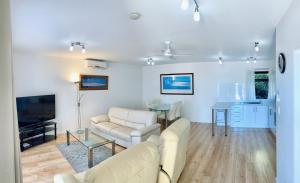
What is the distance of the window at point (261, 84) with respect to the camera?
6598 mm

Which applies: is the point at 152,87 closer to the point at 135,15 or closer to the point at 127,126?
the point at 127,126

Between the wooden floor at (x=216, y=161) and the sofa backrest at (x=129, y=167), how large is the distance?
144 centimetres

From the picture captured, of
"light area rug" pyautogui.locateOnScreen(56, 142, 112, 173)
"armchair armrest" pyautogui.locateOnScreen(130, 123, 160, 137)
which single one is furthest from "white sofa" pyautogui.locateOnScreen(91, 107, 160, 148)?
"light area rug" pyautogui.locateOnScreen(56, 142, 112, 173)

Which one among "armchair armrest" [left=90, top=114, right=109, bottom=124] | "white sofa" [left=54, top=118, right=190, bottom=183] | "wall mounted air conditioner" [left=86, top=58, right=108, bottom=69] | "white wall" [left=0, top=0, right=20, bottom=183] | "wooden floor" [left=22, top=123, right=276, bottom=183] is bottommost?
"wooden floor" [left=22, top=123, right=276, bottom=183]

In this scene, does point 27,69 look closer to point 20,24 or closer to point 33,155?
point 33,155

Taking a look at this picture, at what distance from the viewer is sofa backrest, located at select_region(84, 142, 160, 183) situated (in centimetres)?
132

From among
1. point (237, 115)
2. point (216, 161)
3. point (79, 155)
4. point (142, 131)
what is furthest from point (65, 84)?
point (237, 115)

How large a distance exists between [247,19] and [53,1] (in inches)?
88.6

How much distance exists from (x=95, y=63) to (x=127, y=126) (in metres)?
2.34

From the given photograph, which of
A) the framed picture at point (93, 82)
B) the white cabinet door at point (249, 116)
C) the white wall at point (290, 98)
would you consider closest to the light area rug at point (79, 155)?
the framed picture at point (93, 82)

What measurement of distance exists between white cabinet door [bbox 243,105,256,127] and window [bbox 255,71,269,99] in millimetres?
550

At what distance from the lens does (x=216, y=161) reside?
371 cm

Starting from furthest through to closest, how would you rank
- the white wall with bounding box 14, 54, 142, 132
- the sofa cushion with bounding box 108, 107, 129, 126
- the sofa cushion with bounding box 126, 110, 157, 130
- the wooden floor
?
1. the sofa cushion with bounding box 108, 107, 129, 126
2. the white wall with bounding box 14, 54, 142, 132
3. the sofa cushion with bounding box 126, 110, 157, 130
4. the wooden floor

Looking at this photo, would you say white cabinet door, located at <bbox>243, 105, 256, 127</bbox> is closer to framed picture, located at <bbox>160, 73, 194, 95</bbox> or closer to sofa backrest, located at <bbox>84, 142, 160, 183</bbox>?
framed picture, located at <bbox>160, 73, 194, 95</bbox>
